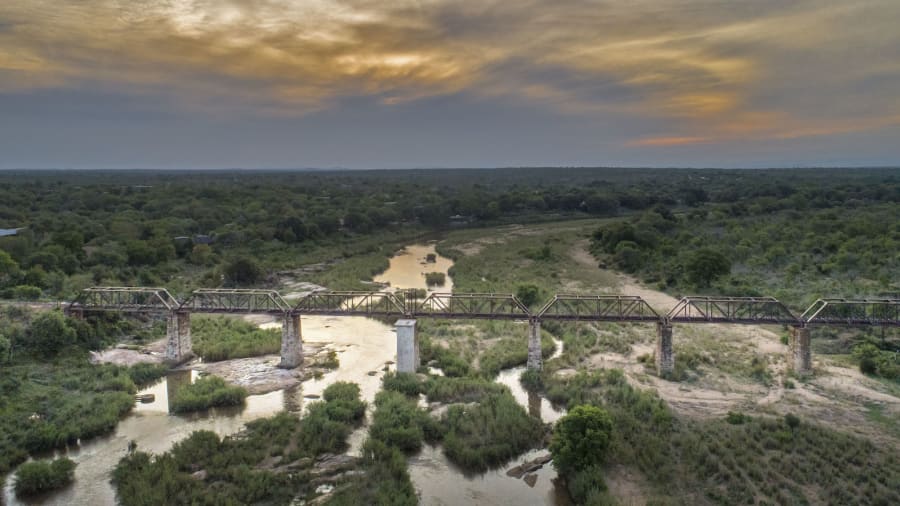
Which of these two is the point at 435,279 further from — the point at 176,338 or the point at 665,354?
the point at 665,354

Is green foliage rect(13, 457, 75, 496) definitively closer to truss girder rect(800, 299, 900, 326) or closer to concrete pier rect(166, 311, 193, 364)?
concrete pier rect(166, 311, 193, 364)

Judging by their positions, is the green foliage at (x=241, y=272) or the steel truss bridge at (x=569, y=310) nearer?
the steel truss bridge at (x=569, y=310)

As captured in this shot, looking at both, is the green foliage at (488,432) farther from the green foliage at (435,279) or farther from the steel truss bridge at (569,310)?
the green foliage at (435,279)

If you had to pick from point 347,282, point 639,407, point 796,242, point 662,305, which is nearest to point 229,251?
point 347,282

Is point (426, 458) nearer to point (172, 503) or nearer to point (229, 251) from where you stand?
point (172, 503)

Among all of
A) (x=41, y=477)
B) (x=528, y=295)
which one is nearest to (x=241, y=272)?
(x=528, y=295)

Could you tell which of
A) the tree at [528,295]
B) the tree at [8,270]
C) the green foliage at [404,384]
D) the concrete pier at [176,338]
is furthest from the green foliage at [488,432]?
the tree at [8,270]
